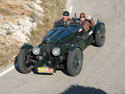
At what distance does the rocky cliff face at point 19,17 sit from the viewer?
11336 millimetres

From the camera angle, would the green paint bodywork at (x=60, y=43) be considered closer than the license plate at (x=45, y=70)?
No

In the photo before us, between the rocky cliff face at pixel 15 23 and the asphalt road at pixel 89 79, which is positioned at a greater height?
the rocky cliff face at pixel 15 23

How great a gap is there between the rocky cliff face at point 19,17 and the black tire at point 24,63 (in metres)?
2.76

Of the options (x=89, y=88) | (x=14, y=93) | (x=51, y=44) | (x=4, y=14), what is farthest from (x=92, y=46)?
(x=4, y=14)

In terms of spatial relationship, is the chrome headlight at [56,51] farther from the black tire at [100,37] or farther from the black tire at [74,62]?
the black tire at [100,37]

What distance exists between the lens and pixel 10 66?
9.29 metres

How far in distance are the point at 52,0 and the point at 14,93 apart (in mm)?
11103

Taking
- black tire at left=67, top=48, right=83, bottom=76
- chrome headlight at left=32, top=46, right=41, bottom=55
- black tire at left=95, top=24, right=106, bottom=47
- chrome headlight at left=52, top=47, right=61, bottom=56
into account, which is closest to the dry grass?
chrome headlight at left=32, top=46, right=41, bottom=55

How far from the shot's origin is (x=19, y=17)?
501 inches

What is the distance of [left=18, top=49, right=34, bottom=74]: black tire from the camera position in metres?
8.21

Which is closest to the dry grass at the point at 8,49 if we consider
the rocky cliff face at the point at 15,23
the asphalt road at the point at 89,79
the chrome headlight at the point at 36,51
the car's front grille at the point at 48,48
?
the rocky cliff face at the point at 15,23

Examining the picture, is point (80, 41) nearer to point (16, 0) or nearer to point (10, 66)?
point (10, 66)

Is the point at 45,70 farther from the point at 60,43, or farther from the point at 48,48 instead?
the point at 60,43

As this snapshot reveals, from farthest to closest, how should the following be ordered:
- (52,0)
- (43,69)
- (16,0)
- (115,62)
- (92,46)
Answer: (52,0)
(16,0)
(92,46)
(115,62)
(43,69)
